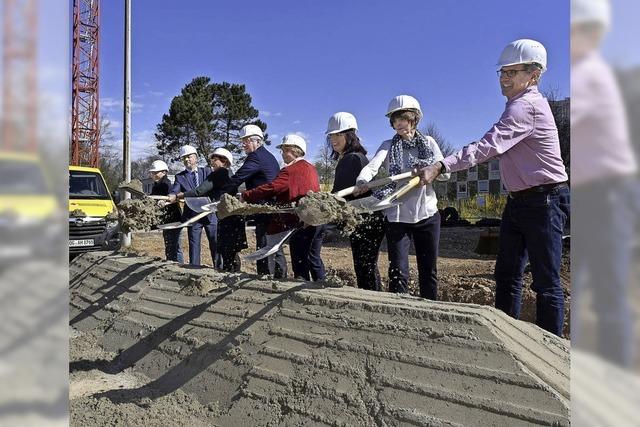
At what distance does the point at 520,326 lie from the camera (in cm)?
294

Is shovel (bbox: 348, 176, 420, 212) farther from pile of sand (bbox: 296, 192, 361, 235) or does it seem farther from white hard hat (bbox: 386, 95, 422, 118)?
white hard hat (bbox: 386, 95, 422, 118)

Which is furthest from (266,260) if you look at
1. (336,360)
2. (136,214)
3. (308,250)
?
(336,360)

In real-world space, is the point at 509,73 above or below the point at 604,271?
above

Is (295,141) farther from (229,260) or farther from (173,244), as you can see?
(173,244)

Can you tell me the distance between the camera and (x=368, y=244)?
14.5 ft

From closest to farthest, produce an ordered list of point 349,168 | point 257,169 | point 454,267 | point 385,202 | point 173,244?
1. point 385,202
2. point 349,168
3. point 257,169
4. point 173,244
5. point 454,267

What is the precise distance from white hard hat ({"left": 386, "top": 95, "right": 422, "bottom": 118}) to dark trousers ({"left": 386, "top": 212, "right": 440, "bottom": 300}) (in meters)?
0.81

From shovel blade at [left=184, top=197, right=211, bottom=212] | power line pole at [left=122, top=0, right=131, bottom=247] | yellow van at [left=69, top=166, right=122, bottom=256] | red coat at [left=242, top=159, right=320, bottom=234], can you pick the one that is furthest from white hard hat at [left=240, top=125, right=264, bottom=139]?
power line pole at [left=122, top=0, right=131, bottom=247]

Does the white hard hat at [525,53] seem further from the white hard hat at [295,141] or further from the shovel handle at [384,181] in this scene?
the white hard hat at [295,141]

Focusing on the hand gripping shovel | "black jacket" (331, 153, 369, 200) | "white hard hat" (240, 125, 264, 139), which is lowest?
the hand gripping shovel

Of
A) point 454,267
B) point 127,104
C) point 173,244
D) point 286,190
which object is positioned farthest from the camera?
point 127,104

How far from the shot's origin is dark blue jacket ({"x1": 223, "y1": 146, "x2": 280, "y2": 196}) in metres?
5.56

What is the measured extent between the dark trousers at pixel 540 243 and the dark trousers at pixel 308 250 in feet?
6.03

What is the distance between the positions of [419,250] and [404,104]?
3.60 ft
